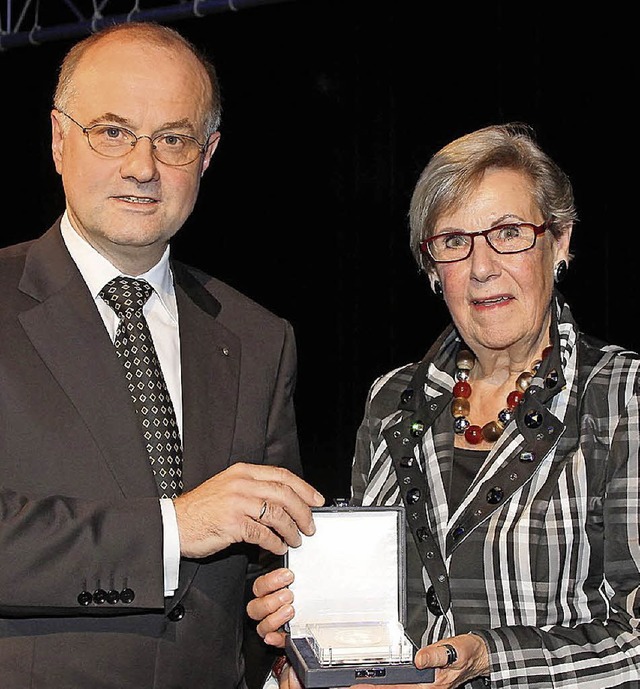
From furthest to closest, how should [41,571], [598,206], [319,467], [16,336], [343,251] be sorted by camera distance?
1. [319,467]
2. [343,251]
3. [598,206]
4. [16,336]
5. [41,571]

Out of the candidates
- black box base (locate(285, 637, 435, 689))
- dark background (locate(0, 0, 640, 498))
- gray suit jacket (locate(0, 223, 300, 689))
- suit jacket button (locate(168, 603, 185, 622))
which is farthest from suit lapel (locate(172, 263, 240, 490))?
dark background (locate(0, 0, 640, 498))

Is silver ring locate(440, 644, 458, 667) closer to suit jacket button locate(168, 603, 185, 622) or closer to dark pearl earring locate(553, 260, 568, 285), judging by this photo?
suit jacket button locate(168, 603, 185, 622)

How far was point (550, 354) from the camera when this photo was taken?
2363mm

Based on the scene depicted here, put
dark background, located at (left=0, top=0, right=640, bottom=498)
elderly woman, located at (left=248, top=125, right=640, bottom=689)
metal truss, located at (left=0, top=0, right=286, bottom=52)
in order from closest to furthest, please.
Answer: elderly woman, located at (left=248, top=125, right=640, bottom=689), dark background, located at (left=0, top=0, right=640, bottom=498), metal truss, located at (left=0, top=0, right=286, bottom=52)

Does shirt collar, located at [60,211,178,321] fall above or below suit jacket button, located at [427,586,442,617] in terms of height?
above

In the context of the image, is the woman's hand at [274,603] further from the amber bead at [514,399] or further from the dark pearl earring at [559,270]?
the dark pearl earring at [559,270]

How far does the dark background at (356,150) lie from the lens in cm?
443

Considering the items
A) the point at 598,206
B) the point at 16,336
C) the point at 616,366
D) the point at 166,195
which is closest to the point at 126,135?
the point at 166,195

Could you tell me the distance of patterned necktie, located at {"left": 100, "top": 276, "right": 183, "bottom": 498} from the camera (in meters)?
2.21

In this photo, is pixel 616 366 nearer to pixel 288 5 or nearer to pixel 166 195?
pixel 166 195

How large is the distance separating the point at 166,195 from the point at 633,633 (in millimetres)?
1228

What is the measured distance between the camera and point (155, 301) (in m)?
2.40

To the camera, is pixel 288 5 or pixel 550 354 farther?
pixel 288 5

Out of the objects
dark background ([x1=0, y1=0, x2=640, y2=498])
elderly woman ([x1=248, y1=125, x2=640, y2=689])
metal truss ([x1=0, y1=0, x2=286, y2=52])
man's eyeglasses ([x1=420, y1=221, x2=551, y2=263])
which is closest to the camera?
elderly woman ([x1=248, y1=125, x2=640, y2=689])
